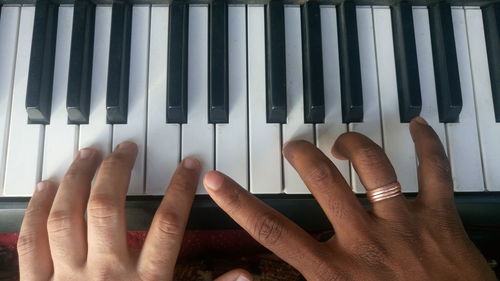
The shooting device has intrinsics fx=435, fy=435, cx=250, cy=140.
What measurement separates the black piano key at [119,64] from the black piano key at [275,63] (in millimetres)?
300

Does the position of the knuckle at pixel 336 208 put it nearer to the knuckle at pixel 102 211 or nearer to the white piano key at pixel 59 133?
the knuckle at pixel 102 211

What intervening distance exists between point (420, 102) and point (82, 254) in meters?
0.74

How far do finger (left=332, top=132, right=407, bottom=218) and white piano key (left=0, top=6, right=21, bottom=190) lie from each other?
697mm

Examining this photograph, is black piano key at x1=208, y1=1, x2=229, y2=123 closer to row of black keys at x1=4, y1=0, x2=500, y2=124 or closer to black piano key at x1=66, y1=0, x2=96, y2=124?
row of black keys at x1=4, y1=0, x2=500, y2=124

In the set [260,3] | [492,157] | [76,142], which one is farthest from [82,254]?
[492,157]

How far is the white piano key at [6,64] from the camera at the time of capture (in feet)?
2.96

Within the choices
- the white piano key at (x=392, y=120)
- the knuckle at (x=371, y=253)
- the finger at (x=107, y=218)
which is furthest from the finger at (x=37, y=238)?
the white piano key at (x=392, y=120)

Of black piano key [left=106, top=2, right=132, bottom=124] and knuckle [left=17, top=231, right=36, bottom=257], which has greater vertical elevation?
black piano key [left=106, top=2, right=132, bottom=124]

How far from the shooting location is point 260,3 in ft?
3.17

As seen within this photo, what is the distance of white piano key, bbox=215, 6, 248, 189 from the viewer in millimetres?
894

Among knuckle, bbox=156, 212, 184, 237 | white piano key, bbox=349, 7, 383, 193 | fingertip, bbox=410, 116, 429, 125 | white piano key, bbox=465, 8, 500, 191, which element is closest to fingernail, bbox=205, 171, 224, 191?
knuckle, bbox=156, 212, 184, 237

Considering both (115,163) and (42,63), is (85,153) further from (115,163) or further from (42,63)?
(42,63)

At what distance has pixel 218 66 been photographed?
91cm

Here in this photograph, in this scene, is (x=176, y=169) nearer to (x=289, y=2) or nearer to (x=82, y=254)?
(x=82, y=254)
